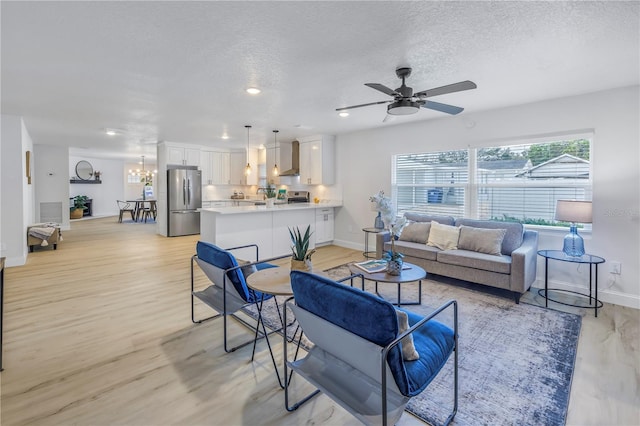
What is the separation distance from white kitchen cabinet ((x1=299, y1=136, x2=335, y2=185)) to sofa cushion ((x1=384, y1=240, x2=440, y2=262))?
2511 millimetres

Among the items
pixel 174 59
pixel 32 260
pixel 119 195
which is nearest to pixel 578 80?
pixel 174 59

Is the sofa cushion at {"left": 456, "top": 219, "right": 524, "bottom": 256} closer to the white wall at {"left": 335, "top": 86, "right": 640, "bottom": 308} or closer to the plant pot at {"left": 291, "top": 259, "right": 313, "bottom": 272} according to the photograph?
the white wall at {"left": 335, "top": 86, "right": 640, "bottom": 308}

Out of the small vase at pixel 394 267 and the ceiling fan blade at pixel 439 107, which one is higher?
the ceiling fan blade at pixel 439 107

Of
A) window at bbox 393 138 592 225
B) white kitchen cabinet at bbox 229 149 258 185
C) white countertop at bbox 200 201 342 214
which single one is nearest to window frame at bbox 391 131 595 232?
window at bbox 393 138 592 225

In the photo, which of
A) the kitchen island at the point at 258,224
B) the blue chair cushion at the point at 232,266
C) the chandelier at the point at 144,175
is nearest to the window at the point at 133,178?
the chandelier at the point at 144,175

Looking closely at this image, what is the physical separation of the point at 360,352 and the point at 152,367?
66.9 inches

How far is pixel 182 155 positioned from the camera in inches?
309

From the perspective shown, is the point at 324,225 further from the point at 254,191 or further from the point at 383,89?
the point at 383,89

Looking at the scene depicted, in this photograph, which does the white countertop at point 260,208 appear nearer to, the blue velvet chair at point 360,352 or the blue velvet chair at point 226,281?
the blue velvet chair at point 226,281

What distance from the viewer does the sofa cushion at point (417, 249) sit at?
417 cm

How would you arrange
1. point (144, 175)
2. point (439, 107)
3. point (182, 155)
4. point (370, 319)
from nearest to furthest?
point (370, 319) → point (439, 107) → point (182, 155) → point (144, 175)

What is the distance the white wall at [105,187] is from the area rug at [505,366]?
41.2ft

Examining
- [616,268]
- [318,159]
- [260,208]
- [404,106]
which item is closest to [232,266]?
[404,106]

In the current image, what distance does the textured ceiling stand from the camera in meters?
1.97
